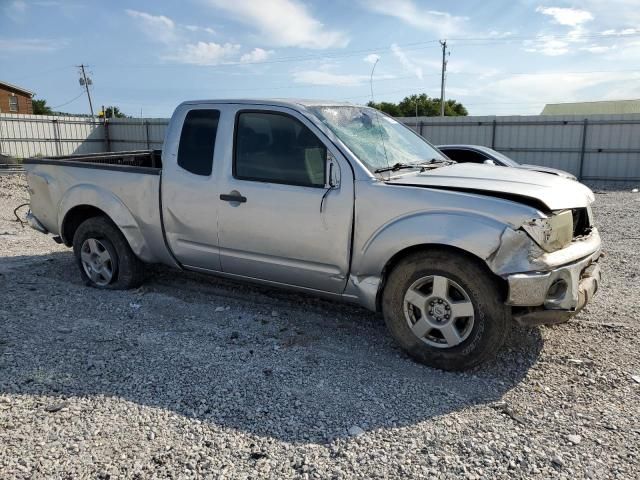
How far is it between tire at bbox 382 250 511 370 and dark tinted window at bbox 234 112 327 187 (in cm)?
101

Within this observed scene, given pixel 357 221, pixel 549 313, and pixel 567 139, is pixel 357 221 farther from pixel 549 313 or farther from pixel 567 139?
pixel 567 139

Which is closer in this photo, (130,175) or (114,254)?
(130,175)

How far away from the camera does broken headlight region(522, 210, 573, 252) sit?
11.1ft

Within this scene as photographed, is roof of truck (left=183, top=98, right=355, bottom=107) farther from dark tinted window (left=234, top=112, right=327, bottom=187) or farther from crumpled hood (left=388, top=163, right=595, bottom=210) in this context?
crumpled hood (left=388, top=163, right=595, bottom=210)

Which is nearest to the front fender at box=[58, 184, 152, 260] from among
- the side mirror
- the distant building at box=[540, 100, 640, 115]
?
the side mirror

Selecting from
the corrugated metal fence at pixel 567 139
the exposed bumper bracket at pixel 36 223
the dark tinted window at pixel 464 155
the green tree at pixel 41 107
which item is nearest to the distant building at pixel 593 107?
the corrugated metal fence at pixel 567 139

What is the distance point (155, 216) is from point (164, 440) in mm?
2521

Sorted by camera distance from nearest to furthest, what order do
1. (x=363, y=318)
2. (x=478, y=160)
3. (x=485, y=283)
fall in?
(x=485, y=283) < (x=363, y=318) < (x=478, y=160)

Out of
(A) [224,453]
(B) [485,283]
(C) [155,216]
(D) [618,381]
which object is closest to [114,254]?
(C) [155,216]

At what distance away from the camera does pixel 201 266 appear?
16.0 feet

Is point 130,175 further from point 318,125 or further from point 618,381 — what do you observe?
point 618,381

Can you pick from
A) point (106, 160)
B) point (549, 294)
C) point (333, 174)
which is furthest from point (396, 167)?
point (106, 160)

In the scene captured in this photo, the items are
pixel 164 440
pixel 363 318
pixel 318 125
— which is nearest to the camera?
pixel 164 440

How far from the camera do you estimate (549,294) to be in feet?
11.5
